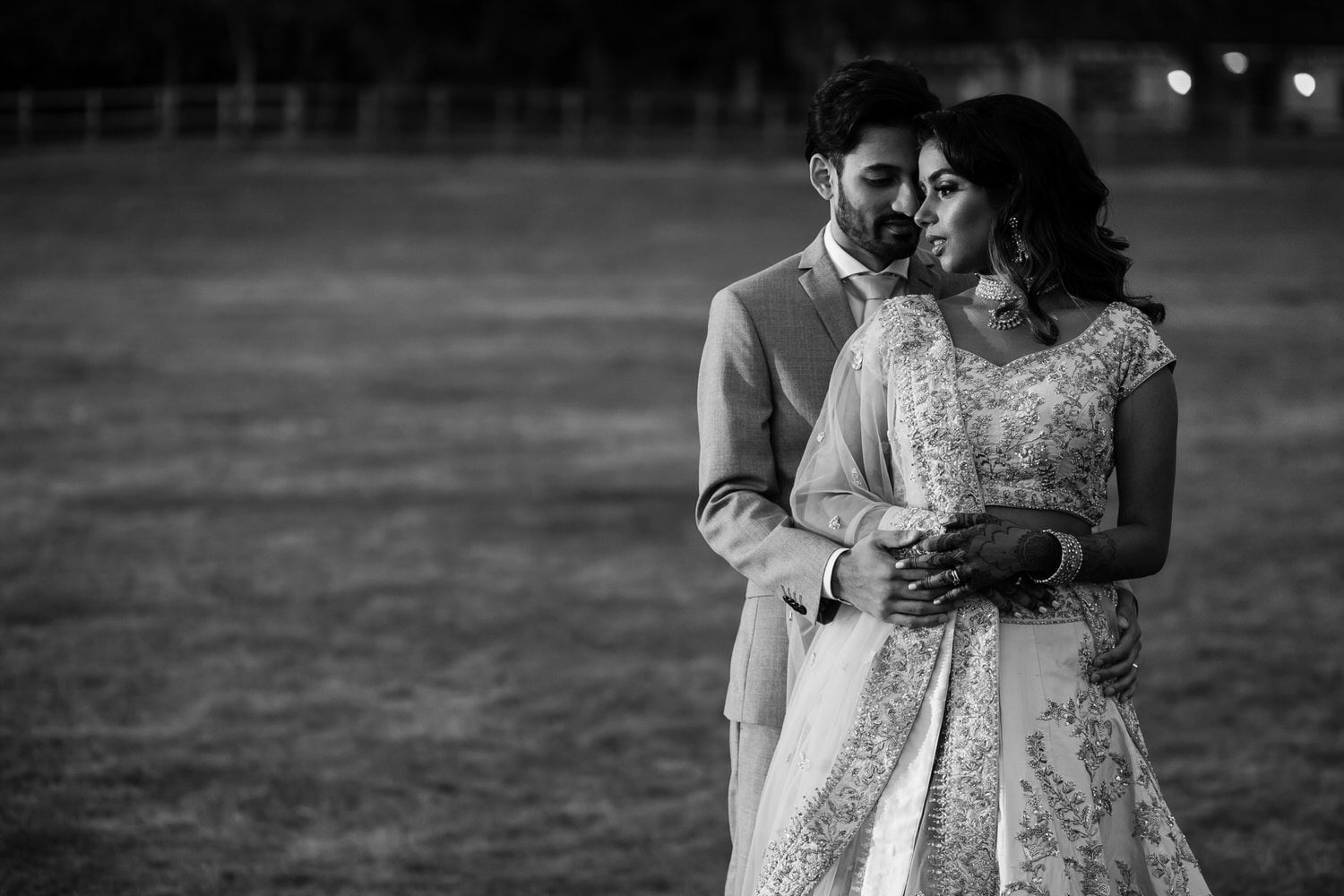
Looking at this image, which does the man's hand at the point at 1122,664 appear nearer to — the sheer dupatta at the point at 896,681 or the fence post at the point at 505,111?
the sheer dupatta at the point at 896,681

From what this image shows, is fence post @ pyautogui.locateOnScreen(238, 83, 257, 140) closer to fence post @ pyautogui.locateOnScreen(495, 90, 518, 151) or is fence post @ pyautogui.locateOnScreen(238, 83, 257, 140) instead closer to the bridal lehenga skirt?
fence post @ pyautogui.locateOnScreen(495, 90, 518, 151)

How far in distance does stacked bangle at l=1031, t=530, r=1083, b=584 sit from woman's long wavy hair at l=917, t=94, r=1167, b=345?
32cm

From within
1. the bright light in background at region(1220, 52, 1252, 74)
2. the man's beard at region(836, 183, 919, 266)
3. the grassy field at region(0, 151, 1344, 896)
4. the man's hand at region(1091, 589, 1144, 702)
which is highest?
the bright light in background at region(1220, 52, 1252, 74)

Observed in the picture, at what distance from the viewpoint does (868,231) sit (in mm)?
3178

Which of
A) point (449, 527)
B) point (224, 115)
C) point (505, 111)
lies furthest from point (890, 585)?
point (505, 111)

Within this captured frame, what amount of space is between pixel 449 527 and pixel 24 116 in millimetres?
29656

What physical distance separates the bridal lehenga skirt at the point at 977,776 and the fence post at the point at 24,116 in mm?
35576

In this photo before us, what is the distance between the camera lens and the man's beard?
317 cm

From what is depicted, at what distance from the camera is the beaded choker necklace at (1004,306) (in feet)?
9.18

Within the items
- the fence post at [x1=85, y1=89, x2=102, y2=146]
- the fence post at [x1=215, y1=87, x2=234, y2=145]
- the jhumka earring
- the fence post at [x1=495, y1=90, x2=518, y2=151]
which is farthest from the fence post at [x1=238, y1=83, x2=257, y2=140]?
the jhumka earring

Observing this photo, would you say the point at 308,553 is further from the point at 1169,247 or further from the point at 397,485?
the point at 1169,247

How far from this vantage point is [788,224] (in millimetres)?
24781

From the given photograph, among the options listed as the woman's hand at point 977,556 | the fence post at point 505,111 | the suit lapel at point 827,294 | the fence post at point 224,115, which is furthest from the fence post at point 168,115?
the woman's hand at point 977,556

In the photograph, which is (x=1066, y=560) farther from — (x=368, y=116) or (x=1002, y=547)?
(x=368, y=116)
